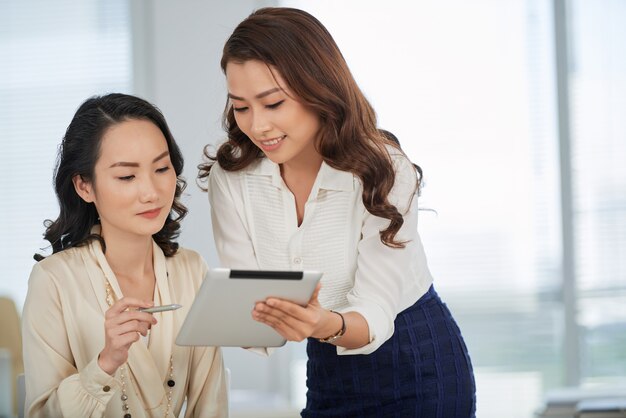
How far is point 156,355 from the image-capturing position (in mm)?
2182

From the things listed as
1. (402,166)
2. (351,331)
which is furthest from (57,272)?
(402,166)

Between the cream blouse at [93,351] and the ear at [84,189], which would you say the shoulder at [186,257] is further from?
the ear at [84,189]

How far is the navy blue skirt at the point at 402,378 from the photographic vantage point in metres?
2.22

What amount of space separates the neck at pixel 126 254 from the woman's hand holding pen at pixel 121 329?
1.25ft

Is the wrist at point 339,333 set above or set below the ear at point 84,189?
below

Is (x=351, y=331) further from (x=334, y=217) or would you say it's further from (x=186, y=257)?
(x=186, y=257)

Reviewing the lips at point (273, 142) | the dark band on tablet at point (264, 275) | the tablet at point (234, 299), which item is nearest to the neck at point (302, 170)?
the lips at point (273, 142)

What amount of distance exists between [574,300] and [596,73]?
1.38 meters

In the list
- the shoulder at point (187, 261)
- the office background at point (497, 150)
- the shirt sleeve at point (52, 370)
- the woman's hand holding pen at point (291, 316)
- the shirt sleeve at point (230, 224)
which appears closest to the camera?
the woman's hand holding pen at point (291, 316)

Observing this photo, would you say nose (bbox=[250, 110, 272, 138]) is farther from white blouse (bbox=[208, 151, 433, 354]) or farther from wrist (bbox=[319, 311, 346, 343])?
wrist (bbox=[319, 311, 346, 343])

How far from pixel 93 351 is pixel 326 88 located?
823 millimetres

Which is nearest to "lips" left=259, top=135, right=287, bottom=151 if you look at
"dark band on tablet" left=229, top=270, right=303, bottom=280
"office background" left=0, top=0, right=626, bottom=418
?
"dark band on tablet" left=229, top=270, right=303, bottom=280

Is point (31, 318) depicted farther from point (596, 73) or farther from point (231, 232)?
point (596, 73)

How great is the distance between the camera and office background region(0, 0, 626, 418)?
5410 millimetres
